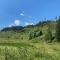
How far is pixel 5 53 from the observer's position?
17094mm

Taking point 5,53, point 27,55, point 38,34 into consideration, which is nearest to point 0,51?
point 5,53

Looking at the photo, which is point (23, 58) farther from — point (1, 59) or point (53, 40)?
point (53, 40)

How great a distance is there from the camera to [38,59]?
17.2 metres

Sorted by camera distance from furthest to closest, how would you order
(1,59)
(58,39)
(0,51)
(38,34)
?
(38,34)
(58,39)
(0,51)
(1,59)

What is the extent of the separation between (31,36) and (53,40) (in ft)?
106

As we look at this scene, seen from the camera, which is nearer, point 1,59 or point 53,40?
point 1,59

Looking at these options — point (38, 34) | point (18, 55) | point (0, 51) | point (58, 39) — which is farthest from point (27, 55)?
point (38, 34)

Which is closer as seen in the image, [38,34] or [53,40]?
[53,40]

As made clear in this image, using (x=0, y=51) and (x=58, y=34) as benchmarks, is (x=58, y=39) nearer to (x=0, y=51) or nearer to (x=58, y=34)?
(x=58, y=34)

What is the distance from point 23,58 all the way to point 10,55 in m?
0.98

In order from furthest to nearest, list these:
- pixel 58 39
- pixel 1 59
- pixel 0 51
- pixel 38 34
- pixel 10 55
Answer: pixel 38 34 → pixel 58 39 → pixel 0 51 → pixel 10 55 → pixel 1 59

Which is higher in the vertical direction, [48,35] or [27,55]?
[48,35]

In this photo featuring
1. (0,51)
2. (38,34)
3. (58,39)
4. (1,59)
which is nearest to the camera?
(1,59)

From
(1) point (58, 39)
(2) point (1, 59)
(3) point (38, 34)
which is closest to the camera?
(2) point (1, 59)
